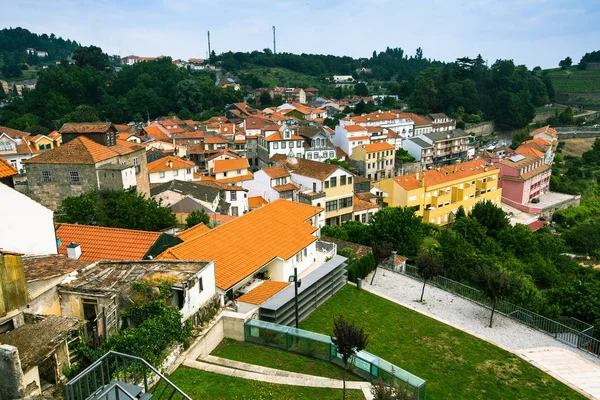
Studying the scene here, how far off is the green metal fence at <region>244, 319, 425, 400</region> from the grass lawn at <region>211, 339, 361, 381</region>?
0.18 metres

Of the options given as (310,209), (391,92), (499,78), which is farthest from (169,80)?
(310,209)

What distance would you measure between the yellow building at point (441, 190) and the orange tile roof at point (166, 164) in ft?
69.6

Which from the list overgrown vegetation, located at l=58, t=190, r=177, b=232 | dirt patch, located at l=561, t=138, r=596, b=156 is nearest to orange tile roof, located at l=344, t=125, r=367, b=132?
overgrown vegetation, located at l=58, t=190, r=177, b=232

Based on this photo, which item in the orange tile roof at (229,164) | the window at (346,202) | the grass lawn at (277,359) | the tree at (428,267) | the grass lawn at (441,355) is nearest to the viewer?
the grass lawn at (277,359)

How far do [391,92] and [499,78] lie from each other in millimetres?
30441

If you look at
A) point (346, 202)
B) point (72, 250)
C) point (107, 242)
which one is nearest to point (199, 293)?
point (72, 250)

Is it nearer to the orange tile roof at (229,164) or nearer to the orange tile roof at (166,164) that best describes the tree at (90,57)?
the orange tile roof at (229,164)

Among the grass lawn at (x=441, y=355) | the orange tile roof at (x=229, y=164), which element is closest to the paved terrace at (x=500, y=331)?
the grass lawn at (x=441, y=355)

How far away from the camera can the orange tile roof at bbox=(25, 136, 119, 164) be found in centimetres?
2820

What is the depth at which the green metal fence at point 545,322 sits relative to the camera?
1941 cm

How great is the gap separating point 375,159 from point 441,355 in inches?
1977

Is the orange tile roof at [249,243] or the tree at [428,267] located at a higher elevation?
the orange tile roof at [249,243]

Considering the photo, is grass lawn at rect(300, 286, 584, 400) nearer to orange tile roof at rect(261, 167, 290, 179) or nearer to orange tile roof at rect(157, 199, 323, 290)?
orange tile roof at rect(157, 199, 323, 290)

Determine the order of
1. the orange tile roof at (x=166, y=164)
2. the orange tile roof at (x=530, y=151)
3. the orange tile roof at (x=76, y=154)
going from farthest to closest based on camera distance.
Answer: the orange tile roof at (x=530, y=151) → the orange tile roof at (x=166, y=164) → the orange tile roof at (x=76, y=154)
